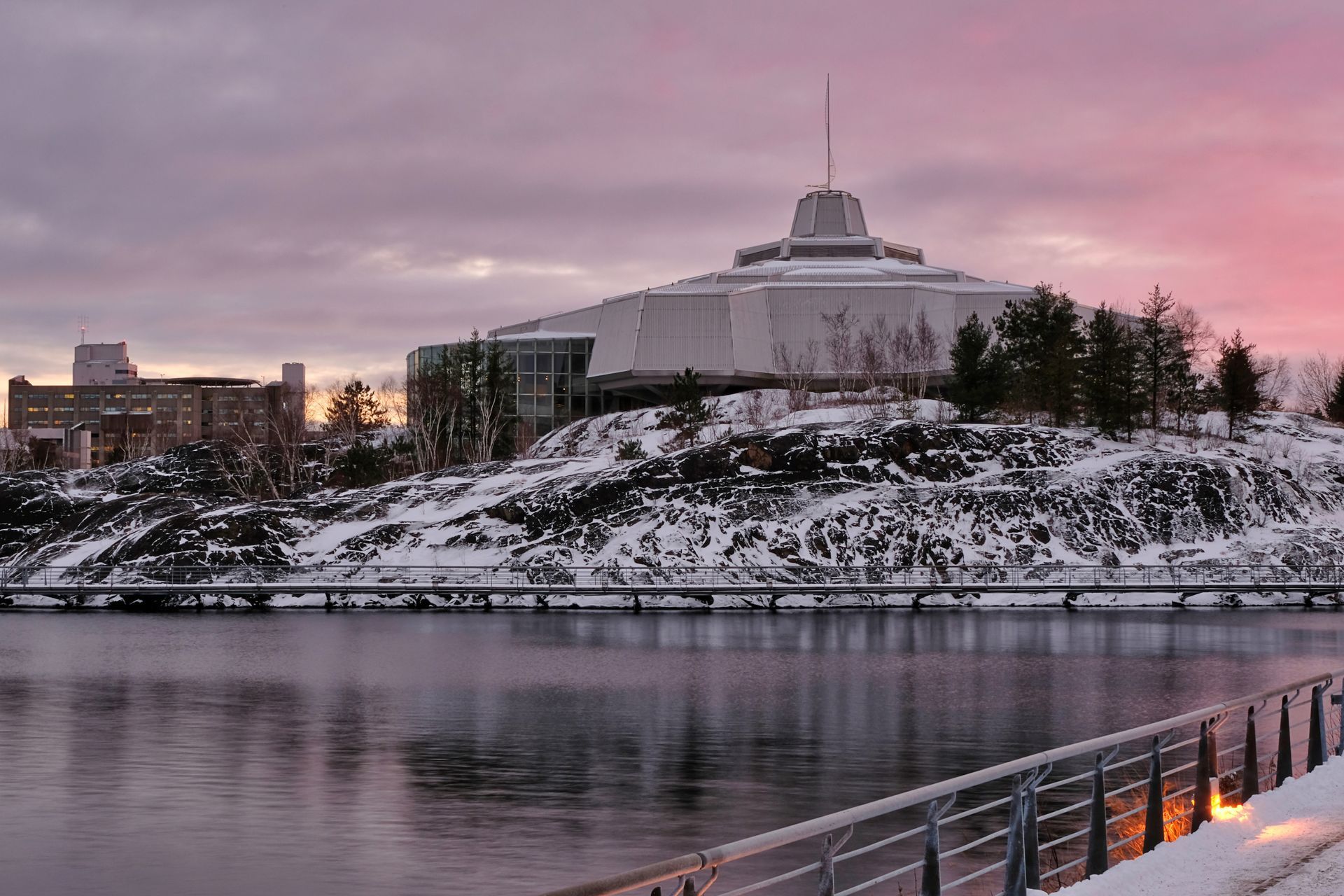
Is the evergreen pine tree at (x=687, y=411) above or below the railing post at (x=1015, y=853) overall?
above

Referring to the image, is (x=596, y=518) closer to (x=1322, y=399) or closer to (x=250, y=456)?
(x=250, y=456)

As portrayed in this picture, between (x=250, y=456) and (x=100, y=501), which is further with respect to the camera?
(x=250, y=456)

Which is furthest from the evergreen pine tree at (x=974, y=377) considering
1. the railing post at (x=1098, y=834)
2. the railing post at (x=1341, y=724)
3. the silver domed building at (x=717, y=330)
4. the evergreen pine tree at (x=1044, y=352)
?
the railing post at (x=1098, y=834)

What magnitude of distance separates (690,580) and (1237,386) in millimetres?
45384

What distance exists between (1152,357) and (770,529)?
109 feet

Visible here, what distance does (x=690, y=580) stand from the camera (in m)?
76.8

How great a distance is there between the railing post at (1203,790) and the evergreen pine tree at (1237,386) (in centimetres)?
9031

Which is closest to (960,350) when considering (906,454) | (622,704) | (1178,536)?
(906,454)

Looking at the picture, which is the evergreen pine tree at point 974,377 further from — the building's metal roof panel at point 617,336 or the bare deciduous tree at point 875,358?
the building's metal roof panel at point 617,336

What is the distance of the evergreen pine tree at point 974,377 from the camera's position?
9456 cm

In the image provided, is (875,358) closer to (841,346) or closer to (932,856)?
(841,346)

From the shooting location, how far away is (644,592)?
72500 millimetres

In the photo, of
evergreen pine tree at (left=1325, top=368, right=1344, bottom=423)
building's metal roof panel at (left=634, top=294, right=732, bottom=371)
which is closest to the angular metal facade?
building's metal roof panel at (left=634, top=294, right=732, bottom=371)

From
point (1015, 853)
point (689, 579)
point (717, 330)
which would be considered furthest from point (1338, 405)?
point (1015, 853)
